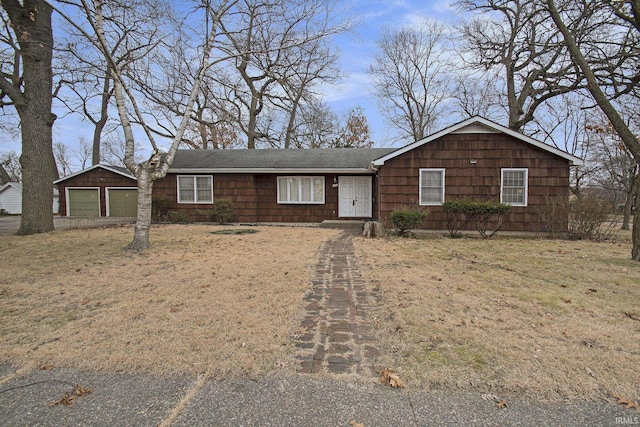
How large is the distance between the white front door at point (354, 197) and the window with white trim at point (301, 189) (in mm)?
898

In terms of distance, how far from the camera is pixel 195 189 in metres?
14.8

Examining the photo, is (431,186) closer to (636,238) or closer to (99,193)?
(636,238)

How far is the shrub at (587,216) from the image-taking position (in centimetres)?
1014

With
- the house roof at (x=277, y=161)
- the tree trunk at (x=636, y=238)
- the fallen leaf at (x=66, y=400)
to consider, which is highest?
the house roof at (x=277, y=161)

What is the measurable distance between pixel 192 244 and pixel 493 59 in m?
17.2

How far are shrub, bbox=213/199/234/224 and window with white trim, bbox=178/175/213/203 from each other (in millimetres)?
730

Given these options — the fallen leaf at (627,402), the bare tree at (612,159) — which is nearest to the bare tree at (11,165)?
the fallen leaf at (627,402)

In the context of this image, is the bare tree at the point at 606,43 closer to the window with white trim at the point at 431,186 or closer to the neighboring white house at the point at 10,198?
the window with white trim at the point at 431,186

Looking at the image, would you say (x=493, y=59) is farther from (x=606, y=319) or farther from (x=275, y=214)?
(x=606, y=319)

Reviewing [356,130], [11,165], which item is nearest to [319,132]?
[356,130]

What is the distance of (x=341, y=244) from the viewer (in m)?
9.02

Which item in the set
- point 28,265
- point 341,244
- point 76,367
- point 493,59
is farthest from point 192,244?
point 493,59

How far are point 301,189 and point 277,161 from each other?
5.58ft

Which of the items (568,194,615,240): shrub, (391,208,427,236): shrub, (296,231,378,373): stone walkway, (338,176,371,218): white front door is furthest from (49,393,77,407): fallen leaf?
(568,194,615,240): shrub
